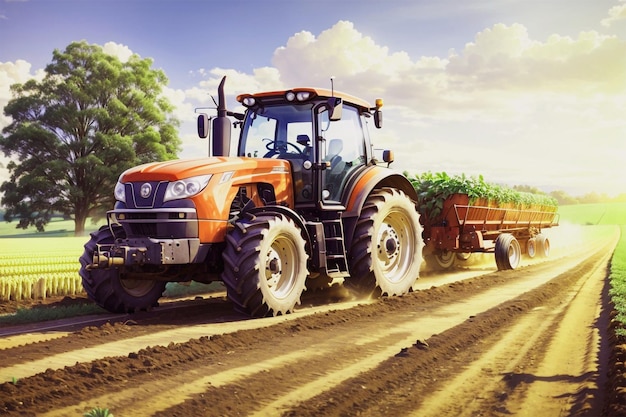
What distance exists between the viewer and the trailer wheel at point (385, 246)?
9.64 meters

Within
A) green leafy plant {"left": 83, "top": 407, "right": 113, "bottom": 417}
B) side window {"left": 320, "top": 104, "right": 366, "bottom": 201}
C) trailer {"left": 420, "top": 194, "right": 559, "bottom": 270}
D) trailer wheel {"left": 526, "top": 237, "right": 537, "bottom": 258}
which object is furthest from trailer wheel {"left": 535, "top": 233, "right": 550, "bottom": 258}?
green leafy plant {"left": 83, "top": 407, "right": 113, "bottom": 417}

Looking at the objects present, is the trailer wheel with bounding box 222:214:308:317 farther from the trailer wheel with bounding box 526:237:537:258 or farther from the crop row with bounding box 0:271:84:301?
the trailer wheel with bounding box 526:237:537:258

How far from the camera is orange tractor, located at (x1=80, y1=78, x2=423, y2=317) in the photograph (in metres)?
8.01

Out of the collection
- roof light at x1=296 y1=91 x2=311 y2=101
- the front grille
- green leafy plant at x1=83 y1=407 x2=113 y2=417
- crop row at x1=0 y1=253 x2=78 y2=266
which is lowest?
green leafy plant at x1=83 y1=407 x2=113 y2=417

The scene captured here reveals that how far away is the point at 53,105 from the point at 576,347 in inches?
1357

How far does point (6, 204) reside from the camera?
113 ft

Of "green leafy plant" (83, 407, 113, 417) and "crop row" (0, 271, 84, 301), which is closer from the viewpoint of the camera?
"green leafy plant" (83, 407, 113, 417)

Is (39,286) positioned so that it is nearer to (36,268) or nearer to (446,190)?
(36,268)

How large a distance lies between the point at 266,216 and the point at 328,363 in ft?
9.28

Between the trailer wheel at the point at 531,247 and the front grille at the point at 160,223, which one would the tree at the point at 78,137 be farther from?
the front grille at the point at 160,223

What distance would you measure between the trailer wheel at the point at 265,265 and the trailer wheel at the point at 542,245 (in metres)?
13.0

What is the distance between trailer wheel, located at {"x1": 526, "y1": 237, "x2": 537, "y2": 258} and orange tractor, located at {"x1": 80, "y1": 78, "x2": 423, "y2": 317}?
918 centimetres

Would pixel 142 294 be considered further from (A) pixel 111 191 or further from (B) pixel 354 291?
(A) pixel 111 191

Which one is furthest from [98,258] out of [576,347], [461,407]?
[576,347]
